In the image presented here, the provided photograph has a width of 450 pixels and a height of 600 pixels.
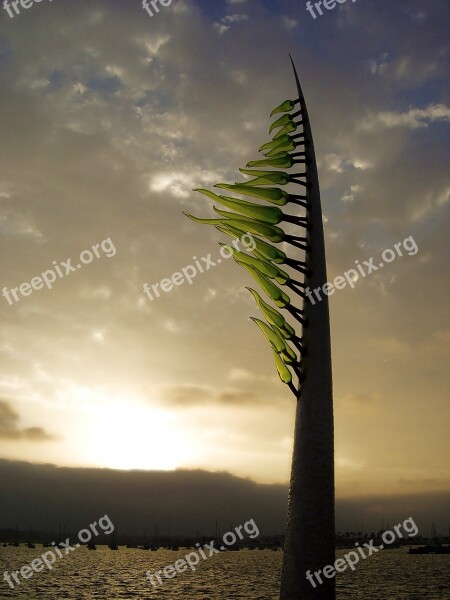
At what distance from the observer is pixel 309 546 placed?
5.42 meters

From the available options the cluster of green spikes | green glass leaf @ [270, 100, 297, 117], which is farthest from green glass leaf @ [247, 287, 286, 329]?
green glass leaf @ [270, 100, 297, 117]

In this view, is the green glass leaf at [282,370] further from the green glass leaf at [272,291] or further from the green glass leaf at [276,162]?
the green glass leaf at [276,162]

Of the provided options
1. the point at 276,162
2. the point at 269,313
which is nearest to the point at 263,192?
the point at 276,162

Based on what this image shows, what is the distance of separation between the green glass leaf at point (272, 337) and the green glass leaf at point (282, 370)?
10cm

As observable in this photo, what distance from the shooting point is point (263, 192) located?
6605 millimetres

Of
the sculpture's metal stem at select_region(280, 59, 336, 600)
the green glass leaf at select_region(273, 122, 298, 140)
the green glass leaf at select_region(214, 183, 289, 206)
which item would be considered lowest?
the sculpture's metal stem at select_region(280, 59, 336, 600)

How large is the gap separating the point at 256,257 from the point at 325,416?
209cm

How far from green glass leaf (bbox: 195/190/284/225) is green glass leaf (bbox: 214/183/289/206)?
16cm

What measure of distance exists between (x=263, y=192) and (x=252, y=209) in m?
0.30

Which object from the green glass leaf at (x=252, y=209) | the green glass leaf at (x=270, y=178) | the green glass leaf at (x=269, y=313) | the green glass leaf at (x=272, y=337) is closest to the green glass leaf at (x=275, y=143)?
the green glass leaf at (x=270, y=178)

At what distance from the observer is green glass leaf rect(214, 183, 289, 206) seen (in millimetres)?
6582

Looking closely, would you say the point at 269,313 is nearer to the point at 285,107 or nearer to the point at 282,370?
the point at 282,370

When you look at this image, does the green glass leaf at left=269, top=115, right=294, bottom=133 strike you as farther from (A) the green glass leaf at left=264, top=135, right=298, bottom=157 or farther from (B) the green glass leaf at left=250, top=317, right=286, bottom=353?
(B) the green glass leaf at left=250, top=317, right=286, bottom=353

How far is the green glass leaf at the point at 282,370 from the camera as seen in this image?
19.9 feet
